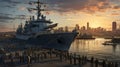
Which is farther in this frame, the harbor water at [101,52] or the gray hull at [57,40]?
the harbor water at [101,52]

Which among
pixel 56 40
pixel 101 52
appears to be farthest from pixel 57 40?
pixel 101 52

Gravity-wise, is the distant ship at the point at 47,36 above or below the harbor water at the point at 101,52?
above

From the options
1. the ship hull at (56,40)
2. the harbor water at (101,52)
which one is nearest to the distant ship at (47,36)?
the ship hull at (56,40)

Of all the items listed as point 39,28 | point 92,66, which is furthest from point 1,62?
point 39,28

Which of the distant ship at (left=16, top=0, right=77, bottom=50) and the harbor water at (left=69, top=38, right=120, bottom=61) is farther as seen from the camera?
the harbor water at (left=69, top=38, right=120, bottom=61)

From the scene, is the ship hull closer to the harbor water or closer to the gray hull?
the gray hull

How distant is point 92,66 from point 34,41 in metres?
30.8

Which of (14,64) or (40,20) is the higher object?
(40,20)

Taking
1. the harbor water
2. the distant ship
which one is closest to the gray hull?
the distant ship

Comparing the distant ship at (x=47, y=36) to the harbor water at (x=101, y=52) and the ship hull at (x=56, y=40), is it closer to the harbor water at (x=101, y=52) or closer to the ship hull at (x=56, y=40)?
the ship hull at (x=56, y=40)

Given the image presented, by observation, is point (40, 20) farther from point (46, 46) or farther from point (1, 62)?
point (1, 62)

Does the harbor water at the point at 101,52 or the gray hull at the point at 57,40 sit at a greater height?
the gray hull at the point at 57,40

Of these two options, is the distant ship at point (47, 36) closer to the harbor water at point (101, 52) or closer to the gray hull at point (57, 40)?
the gray hull at point (57, 40)

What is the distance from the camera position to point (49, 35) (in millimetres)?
58281
